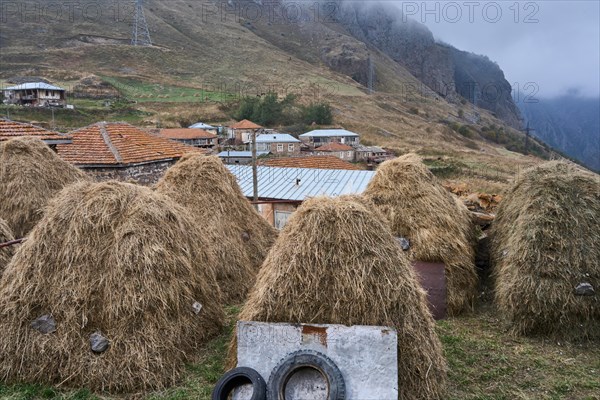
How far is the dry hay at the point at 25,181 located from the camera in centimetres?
954

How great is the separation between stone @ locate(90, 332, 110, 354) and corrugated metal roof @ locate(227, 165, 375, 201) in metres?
10.0

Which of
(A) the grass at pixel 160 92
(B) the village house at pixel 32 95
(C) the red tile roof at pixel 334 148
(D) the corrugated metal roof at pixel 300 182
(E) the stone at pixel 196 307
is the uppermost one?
(A) the grass at pixel 160 92

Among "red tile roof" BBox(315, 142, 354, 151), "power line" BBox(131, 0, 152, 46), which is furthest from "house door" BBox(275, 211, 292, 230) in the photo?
"power line" BBox(131, 0, 152, 46)

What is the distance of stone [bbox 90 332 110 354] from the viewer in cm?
598

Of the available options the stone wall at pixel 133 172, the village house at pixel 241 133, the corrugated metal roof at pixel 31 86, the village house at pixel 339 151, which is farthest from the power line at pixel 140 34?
the stone wall at pixel 133 172

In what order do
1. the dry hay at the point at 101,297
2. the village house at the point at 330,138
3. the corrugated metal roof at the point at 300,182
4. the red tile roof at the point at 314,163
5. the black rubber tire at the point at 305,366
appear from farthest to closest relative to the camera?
1. the village house at the point at 330,138
2. the red tile roof at the point at 314,163
3. the corrugated metal roof at the point at 300,182
4. the dry hay at the point at 101,297
5. the black rubber tire at the point at 305,366

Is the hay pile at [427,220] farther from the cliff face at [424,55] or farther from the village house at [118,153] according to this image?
the cliff face at [424,55]

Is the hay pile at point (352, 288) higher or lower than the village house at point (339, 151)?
lower

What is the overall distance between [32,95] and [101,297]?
57.3 m

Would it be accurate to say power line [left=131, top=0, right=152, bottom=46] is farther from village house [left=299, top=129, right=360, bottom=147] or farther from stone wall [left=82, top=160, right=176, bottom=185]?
stone wall [left=82, top=160, right=176, bottom=185]

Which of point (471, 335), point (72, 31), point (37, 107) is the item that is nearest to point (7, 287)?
point (471, 335)

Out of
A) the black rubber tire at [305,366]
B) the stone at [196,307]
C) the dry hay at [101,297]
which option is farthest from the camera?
the stone at [196,307]

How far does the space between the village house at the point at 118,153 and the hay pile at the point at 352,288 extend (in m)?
10.9

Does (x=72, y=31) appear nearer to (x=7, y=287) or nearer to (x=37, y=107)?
(x=37, y=107)
